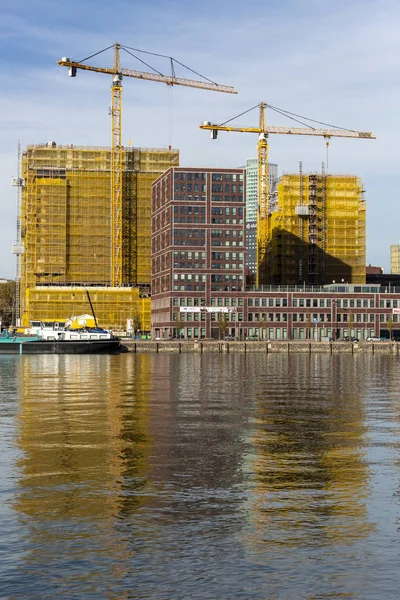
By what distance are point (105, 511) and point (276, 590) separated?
8765 mm

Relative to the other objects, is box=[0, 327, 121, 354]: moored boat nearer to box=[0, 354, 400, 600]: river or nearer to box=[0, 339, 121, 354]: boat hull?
box=[0, 339, 121, 354]: boat hull

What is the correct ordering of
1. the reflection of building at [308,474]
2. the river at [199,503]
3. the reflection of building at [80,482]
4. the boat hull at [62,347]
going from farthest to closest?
the boat hull at [62,347], the reflection of building at [308,474], the reflection of building at [80,482], the river at [199,503]

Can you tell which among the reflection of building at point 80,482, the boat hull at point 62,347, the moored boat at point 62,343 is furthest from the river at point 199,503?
the moored boat at point 62,343

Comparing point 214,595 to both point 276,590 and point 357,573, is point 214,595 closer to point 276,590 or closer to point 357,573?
point 276,590

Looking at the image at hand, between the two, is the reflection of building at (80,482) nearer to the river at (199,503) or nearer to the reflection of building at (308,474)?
the river at (199,503)

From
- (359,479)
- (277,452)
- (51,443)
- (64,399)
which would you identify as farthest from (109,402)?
(359,479)

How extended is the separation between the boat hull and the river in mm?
116239

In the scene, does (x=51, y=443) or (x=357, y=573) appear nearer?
(x=357, y=573)

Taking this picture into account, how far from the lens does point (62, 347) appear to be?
17550cm

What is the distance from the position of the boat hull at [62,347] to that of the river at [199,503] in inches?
4576

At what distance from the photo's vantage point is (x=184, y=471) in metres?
35.1

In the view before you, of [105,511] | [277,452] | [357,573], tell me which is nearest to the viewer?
[357,573]

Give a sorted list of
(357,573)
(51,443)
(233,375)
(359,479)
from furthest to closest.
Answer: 1. (233,375)
2. (51,443)
3. (359,479)
4. (357,573)

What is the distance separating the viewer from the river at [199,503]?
21797 mm
